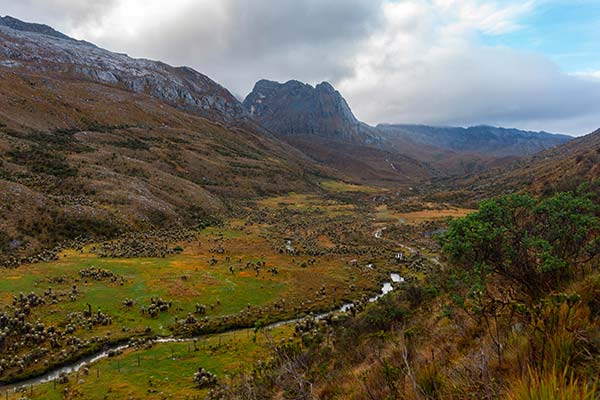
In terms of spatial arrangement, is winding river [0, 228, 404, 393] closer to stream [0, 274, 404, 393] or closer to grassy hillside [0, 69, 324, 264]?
stream [0, 274, 404, 393]

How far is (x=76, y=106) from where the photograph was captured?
144500 mm

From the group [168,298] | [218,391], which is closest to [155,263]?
[168,298]

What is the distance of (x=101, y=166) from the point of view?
84625 millimetres

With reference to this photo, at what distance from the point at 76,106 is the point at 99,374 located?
155 meters

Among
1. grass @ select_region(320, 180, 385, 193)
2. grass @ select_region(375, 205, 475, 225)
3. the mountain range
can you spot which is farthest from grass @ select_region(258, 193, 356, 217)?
A: grass @ select_region(320, 180, 385, 193)

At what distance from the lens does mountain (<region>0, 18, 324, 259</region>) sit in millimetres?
52719

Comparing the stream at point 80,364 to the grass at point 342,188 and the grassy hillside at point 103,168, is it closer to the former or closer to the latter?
the grassy hillside at point 103,168

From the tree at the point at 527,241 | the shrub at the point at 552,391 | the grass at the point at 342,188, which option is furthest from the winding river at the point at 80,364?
the grass at the point at 342,188

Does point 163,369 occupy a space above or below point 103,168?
below

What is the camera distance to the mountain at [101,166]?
5272 centimetres

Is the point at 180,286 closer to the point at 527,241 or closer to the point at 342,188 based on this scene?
the point at 527,241

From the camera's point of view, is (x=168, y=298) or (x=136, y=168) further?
(x=136, y=168)

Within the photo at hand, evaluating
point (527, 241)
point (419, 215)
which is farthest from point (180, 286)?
point (419, 215)

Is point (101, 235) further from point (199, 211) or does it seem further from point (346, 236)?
point (346, 236)
